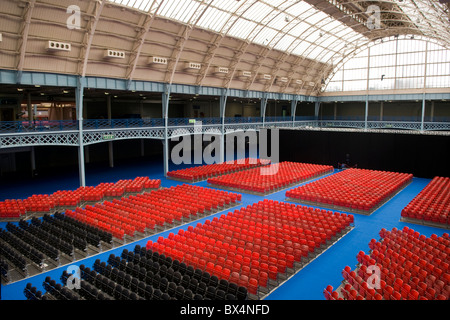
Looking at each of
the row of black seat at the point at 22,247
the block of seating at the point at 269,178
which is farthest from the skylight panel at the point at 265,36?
the row of black seat at the point at 22,247

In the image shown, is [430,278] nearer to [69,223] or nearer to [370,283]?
[370,283]

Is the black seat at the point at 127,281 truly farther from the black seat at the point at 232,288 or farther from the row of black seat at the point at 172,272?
the black seat at the point at 232,288

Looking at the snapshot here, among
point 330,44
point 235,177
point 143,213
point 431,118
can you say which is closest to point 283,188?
point 235,177

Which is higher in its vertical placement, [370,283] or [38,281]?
[370,283]

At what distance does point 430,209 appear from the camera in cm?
1884

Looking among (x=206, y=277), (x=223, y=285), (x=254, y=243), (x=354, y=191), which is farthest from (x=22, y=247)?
(x=354, y=191)

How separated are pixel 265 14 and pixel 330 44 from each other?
17914 millimetres

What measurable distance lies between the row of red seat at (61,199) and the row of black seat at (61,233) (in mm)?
2696

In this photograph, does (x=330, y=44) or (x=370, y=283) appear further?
(x=330, y=44)

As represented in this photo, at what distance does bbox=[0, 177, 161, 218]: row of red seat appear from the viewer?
19.5m

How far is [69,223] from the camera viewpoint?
17234 millimetres

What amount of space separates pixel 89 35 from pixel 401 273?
2356 cm

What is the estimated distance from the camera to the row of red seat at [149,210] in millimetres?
16953

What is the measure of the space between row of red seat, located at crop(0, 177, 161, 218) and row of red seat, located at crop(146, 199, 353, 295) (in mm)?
9619
